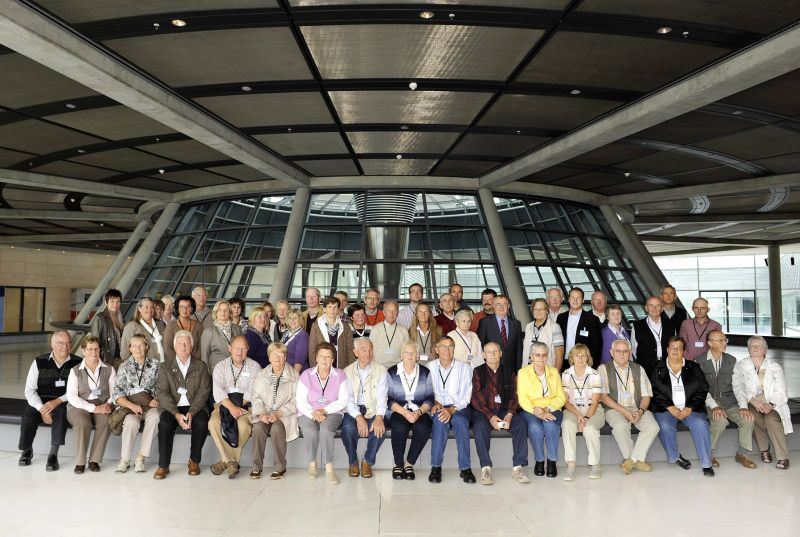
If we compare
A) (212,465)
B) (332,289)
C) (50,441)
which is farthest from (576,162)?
(50,441)

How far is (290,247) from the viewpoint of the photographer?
15.5m

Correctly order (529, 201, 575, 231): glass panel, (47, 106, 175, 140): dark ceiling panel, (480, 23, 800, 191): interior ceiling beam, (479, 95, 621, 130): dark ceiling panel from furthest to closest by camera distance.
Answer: (529, 201, 575, 231): glass panel < (47, 106, 175, 140): dark ceiling panel < (479, 95, 621, 130): dark ceiling panel < (480, 23, 800, 191): interior ceiling beam

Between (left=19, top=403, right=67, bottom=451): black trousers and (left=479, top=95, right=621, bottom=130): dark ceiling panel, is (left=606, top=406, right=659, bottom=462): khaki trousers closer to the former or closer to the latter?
(left=479, top=95, right=621, bottom=130): dark ceiling panel

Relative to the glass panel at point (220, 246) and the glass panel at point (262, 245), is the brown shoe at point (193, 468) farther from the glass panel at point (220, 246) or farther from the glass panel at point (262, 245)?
the glass panel at point (220, 246)

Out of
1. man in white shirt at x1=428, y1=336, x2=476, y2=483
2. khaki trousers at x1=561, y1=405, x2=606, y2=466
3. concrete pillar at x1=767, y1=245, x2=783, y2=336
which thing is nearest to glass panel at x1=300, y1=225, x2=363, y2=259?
man in white shirt at x1=428, y1=336, x2=476, y2=483

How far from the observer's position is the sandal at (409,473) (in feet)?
20.1

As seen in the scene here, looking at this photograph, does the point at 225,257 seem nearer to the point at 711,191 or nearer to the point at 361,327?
the point at 361,327

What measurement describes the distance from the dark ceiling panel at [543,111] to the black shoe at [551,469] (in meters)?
5.84

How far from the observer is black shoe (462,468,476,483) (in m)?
5.99

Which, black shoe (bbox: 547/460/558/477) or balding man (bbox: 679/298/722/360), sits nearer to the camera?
black shoe (bbox: 547/460/558/477)

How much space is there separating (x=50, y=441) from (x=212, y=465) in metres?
2.21

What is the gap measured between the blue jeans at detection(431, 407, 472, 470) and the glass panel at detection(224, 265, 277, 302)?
10007mm

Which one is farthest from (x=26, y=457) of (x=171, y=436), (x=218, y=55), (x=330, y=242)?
(x=330, y=242)

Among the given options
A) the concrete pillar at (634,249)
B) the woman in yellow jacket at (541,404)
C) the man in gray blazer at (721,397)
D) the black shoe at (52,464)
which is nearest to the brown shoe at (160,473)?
the black shoe at (52,464)
